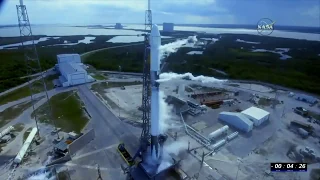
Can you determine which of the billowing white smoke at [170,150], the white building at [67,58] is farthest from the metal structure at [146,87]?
the white building at [67,58]

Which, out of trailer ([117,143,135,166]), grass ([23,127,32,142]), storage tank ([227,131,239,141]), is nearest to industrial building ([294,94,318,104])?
storage tank ([227,131,239,141])

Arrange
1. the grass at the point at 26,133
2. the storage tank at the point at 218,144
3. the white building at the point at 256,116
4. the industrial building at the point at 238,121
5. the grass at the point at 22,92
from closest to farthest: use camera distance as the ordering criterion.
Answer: the storage tank at the point at 218,144, the grass at the point at 26,133, the industrial building at the point at 238,121, the white building at the point at 256,116, the grass at the point at 22,92

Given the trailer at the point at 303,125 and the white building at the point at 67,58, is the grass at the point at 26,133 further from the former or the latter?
the trailer at the point at 303,125

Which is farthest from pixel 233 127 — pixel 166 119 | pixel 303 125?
pixel 303 125

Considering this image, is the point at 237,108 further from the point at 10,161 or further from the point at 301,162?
the point at 10,161

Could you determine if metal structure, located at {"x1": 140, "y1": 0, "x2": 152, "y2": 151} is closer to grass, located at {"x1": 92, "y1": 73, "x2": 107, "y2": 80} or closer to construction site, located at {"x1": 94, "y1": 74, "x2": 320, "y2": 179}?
construction site, located at {"x1": 94, "y1": 74, "x2": 320, "y2": 179}

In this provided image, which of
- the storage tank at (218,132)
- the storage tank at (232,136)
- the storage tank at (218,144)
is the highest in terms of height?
the storage tank at (218,132)
